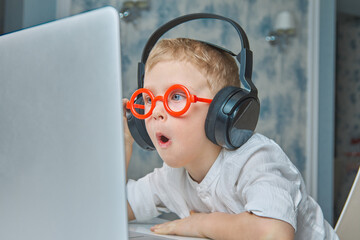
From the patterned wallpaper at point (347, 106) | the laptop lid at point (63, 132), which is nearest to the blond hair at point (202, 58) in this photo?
the laptop lid at point (63, 132)

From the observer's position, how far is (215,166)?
0.83m

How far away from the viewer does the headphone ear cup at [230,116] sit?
0.72m

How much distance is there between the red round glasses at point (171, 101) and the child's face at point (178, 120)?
0.5 inches

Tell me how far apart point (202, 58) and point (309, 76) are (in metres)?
2.15

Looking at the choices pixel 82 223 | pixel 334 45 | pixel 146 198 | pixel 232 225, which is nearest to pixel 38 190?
pixel 82 223

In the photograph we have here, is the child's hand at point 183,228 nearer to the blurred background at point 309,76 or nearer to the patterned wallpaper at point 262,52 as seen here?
the patterned wallpaper at point 262,52

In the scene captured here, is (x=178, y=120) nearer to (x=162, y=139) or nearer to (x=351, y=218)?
(x=162, y=139)

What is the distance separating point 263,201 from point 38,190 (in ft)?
1.42

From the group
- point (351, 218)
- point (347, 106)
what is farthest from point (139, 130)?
point (347, 106)

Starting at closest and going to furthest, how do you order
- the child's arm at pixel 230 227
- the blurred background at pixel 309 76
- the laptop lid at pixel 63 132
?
the laptop lid at pixel 63 132 → the child's arm at pixel 230 227 → the blurred background at pixel 309 76

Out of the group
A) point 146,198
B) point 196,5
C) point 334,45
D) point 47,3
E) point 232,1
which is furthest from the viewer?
point 334,45

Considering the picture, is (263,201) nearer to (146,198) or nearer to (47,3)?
(146,198)

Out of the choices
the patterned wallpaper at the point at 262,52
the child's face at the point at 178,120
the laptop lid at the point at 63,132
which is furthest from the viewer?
the patterned wallpaper at the point at 262,52

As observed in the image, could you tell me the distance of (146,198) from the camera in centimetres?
96
